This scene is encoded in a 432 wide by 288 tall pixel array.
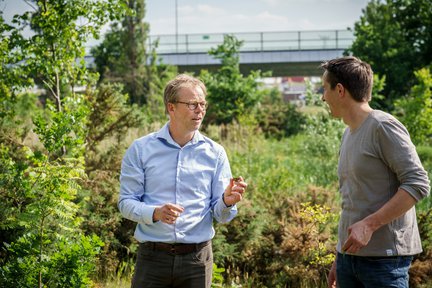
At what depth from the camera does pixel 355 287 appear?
321 centimetres

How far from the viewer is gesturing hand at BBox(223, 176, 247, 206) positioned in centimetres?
323

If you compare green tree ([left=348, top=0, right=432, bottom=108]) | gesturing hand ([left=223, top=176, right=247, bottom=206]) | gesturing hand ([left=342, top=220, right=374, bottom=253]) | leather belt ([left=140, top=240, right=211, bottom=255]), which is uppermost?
green tree ([left=348, top=0, right=432, bottom=108])

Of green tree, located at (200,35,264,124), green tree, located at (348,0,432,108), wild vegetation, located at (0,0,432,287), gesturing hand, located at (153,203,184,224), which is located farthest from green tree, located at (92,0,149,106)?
gesturing hand, located at (153,203,184,224)

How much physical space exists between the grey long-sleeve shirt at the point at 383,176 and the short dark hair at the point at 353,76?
5.0 inches

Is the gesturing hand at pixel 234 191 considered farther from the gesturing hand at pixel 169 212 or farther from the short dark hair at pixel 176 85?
the short dark hair at pixel 176 85

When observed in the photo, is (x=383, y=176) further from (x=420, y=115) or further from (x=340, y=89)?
(x=420, y=115)

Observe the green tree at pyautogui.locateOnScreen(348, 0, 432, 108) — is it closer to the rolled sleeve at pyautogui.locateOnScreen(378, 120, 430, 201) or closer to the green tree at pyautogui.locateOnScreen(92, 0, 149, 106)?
the green tree at pyautogui.locateOnScreen(92, 0, 149, 106)

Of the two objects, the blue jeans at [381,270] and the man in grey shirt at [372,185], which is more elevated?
the man in grey shirt at [372,185]

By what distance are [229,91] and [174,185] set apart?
21.1 metres

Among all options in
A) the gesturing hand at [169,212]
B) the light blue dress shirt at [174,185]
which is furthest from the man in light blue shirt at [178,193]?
the gesturing hand at [169,212]

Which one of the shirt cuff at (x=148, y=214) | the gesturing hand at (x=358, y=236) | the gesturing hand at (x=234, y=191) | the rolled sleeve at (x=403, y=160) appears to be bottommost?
the gesturing hand at (x=358, y=236)

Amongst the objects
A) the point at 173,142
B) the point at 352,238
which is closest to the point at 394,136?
the point at 352,238

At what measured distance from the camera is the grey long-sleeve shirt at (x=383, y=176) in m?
2.90

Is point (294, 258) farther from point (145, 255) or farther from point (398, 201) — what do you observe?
point (398, 201)
